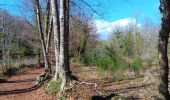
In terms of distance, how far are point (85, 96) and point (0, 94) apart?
171 inches

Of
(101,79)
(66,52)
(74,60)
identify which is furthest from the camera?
(74,60)

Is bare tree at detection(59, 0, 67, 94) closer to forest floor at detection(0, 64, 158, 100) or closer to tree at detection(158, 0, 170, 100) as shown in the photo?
forest floor at detection(0, 64, 158, 100)

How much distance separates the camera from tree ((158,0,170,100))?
9.42 metres

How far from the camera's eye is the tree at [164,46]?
9422 mm

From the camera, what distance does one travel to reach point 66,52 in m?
14.5

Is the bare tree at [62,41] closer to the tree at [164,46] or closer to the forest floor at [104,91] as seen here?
the forest floor at [104,91]

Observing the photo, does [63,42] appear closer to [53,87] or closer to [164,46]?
[53,87]

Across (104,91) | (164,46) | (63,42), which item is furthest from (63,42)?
(164,46)

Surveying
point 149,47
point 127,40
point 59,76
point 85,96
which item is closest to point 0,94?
point 59,76

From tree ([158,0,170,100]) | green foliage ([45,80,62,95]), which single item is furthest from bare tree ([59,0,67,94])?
tree ([158,0,170,100])

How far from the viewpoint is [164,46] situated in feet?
31.9

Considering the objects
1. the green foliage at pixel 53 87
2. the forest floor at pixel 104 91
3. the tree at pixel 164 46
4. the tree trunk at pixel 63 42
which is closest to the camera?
the tree at pixel 164 46

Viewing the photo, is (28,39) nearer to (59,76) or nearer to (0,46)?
(0,46)

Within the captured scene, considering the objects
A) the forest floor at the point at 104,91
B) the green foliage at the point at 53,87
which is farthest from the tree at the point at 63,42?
the forest floor at the point at 104,91
